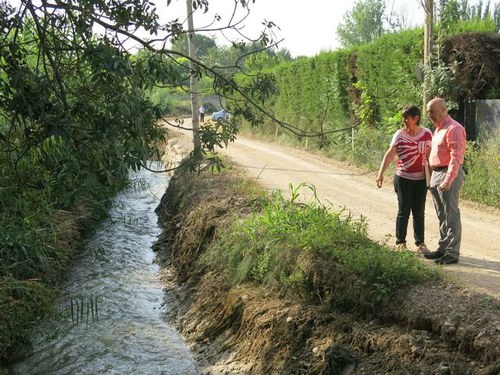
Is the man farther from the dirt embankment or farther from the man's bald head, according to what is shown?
the dirt embankment

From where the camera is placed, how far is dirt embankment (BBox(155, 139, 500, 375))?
4.50 m

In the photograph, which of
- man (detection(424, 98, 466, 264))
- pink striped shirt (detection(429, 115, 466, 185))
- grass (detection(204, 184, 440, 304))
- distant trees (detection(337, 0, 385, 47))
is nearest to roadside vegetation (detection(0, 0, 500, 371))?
grass (detection(204, 184, 440, 304))

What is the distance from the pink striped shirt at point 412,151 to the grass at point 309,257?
827 mm

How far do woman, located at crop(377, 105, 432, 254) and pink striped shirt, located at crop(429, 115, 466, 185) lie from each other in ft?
0.93

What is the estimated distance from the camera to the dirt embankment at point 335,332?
450 cm

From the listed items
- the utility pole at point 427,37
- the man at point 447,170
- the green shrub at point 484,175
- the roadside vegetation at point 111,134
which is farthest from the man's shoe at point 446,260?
the utility pole at point 427,37

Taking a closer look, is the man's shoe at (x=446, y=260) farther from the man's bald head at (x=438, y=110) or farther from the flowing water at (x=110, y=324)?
the flowing water at (x=110, y=324)

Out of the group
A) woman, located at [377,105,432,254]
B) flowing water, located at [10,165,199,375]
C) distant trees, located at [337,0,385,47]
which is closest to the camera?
flowing water, located at [10,165,199,375]

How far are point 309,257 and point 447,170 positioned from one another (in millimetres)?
1749

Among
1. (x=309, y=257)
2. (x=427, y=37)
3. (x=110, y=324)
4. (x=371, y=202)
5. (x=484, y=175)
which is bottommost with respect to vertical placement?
(x=110, y=324)

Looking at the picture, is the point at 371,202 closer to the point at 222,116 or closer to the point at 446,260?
the point at 446,260

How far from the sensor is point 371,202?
10.9 m

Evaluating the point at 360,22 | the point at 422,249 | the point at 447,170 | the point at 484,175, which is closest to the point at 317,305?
the point at 422,249

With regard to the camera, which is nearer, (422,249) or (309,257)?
(309,257)
